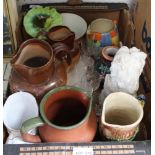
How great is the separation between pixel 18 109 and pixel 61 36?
0.18 m

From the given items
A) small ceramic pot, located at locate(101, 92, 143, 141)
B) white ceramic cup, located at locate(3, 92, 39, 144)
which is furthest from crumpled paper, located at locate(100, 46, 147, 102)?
white ceramic cup, located at locate(3, 92, 39, 144)

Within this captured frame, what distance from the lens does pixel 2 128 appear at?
0.55m

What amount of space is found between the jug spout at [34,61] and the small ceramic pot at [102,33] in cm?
14

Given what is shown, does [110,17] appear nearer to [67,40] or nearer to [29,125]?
[67,40]

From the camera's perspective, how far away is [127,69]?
56cm

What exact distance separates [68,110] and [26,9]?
32 cm

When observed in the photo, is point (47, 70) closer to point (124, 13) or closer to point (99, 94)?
point (99, 94)

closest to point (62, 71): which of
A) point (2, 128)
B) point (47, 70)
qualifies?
point (47, 70)

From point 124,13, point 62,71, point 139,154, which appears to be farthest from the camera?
point 124,13

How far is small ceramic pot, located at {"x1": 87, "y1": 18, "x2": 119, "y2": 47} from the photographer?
2.34 feet

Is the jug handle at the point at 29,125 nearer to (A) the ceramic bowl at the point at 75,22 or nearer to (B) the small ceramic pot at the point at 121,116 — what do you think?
(B) the small ceramic pot at the point at 121,116

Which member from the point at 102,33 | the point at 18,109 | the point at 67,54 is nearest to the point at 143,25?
the point at 102,33

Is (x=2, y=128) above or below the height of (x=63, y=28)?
below

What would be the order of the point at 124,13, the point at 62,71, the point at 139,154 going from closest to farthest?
the point at 139,154 → the point at 62,71 → the point at 124,13
